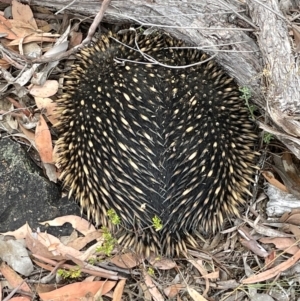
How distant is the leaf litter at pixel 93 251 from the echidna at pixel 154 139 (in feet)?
0.44

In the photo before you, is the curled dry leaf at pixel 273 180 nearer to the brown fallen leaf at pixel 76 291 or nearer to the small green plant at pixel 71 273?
the brown fallen leaf at pixel 76 291

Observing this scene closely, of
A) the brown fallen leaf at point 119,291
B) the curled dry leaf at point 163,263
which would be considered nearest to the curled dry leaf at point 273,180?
the curled dry leaf at point 163,263

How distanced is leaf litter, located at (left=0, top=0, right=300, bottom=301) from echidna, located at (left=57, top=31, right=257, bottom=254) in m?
0.14

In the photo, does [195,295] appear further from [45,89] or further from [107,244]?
[45,89]

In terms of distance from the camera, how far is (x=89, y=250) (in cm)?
278

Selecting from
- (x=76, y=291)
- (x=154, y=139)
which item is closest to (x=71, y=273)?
(x=76, y=291)

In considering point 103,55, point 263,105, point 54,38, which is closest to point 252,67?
point 263,105

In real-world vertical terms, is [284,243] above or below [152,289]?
above

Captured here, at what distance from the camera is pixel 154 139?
2.45 metres

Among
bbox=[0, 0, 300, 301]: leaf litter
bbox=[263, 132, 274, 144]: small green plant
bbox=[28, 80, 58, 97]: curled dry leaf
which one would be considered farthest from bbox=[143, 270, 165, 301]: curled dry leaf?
bbox=[28, 80, 58, 97]: curled dry leaf

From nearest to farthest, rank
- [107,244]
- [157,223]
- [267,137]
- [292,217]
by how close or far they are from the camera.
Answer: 1. [157,223]
2. [107,244]
3. [267,137]
4. [292,217]

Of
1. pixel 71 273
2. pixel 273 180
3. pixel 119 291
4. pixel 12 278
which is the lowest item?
pixel 12 278

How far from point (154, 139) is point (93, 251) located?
0.71 meters

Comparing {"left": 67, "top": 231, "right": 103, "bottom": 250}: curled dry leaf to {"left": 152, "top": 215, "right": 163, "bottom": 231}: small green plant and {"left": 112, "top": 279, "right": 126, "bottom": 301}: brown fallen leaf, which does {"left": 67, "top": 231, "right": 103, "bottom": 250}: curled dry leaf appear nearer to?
{"left": 112, "top": 279, "right": 126, "bottom": 301}: brown fallen leaf
